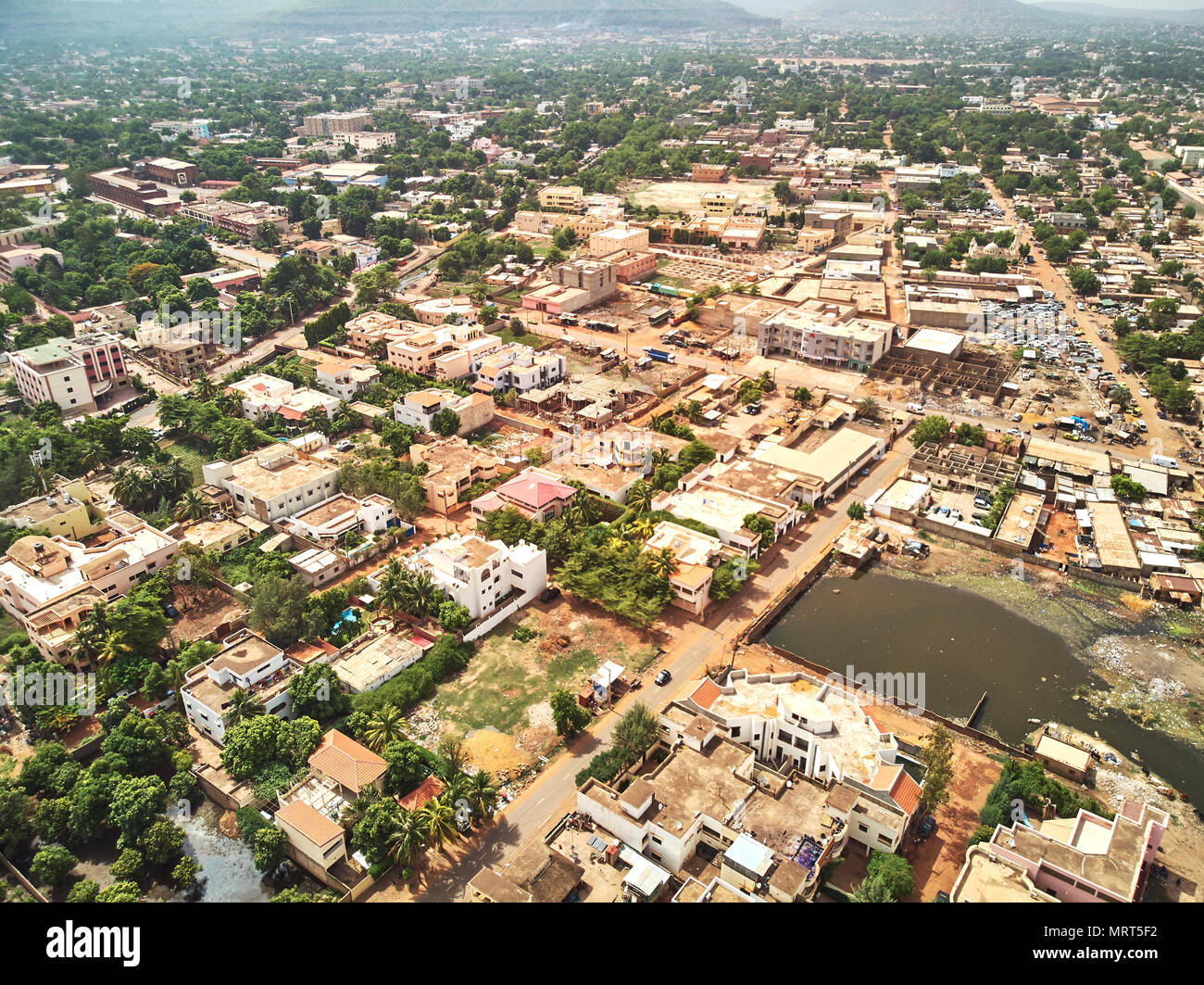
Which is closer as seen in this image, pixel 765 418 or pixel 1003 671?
pixel 1003 671

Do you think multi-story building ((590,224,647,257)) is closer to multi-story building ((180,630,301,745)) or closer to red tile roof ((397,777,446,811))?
multi-story building ((180,630,301,745))

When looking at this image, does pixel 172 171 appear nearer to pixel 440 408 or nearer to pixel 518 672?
pixel 440 408

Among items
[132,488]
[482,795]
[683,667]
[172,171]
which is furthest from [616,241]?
[172,171]

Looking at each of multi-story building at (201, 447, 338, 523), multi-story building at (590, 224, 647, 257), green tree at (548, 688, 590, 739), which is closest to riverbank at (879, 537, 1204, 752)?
green tree at (548, 688, 590, 739)

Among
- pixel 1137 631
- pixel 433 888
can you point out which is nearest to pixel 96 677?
pixel 433 888

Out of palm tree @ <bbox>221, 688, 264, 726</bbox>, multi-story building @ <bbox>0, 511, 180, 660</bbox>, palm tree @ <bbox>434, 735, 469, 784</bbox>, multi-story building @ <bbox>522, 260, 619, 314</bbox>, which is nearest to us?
palm tree @ <bbox>434, 735, 469, 784</bbox>
